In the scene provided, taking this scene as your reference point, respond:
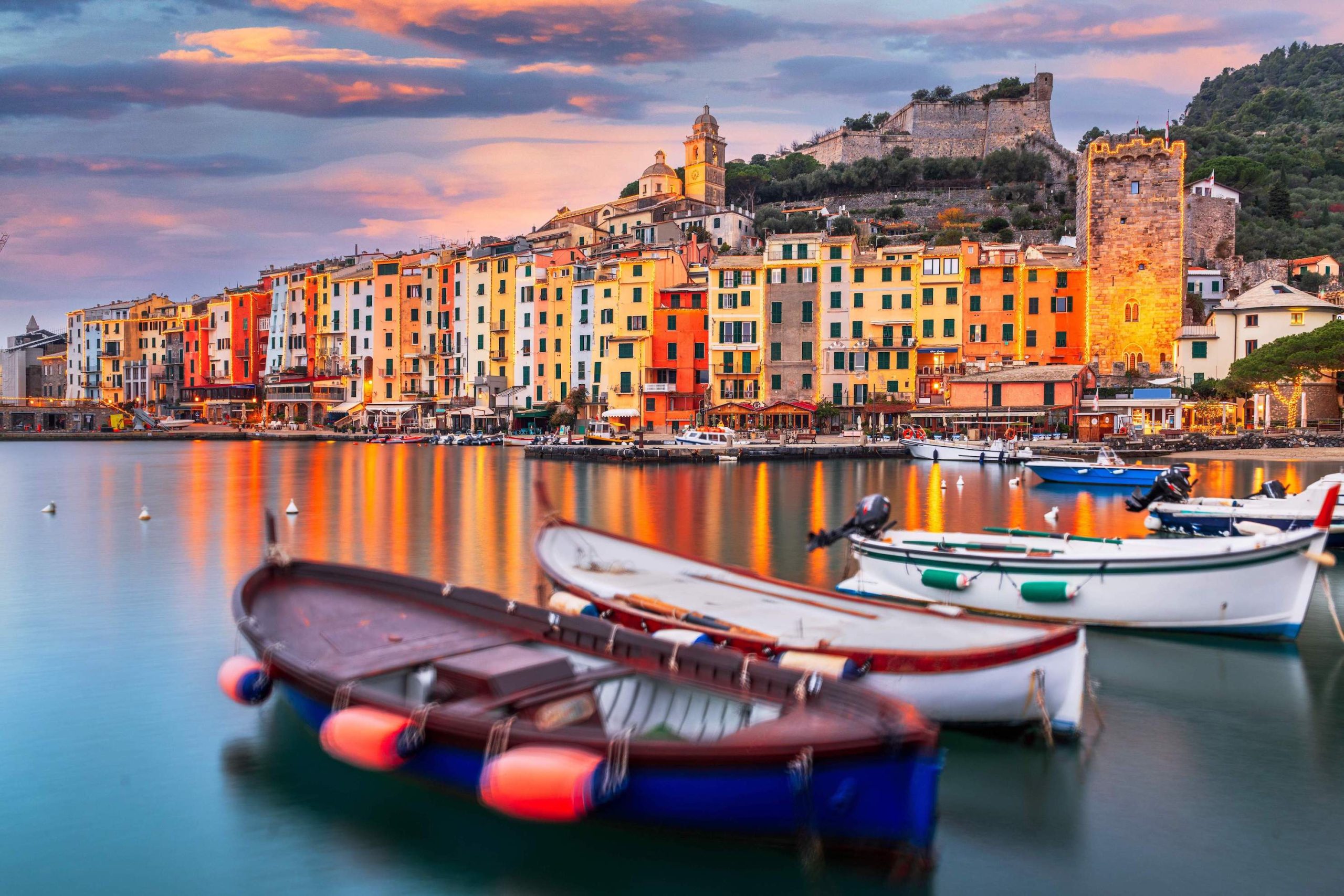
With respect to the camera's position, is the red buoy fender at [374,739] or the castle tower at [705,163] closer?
the red buoy fender at [374,739]

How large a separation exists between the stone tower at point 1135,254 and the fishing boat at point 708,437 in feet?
75.4

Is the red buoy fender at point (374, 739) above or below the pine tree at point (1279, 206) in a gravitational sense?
below

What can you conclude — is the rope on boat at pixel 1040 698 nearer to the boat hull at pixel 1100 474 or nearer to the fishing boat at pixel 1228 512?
the fishing boat at pixel 1228 512

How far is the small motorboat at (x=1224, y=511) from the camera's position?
22250 millimetres

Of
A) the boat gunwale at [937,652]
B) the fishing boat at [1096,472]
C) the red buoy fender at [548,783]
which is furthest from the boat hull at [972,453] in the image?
the red buoy fender at [548,783]

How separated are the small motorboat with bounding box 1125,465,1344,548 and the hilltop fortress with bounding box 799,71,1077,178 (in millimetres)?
97292

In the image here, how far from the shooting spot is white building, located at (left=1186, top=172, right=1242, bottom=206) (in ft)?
271

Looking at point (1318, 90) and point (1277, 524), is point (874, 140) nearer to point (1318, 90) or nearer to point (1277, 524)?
point (1318, 90)

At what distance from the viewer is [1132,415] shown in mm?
60906

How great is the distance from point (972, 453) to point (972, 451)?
0.13m

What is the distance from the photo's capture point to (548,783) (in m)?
7.72

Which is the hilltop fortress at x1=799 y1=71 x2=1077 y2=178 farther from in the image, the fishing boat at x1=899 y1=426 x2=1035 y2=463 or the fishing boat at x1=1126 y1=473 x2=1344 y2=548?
the fishing boat at x1=1126 y1=473 x2=1344 y2=548

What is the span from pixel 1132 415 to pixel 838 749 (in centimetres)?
5931

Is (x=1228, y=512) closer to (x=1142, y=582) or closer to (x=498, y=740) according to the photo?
(x=1142, y=582)
